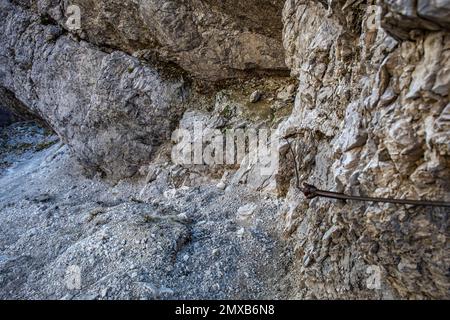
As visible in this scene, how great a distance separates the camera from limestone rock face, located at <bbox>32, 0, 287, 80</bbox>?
48.7 ft

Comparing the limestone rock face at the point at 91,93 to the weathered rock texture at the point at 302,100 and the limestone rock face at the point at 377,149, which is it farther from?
the limestone rock face at the point at 377,149

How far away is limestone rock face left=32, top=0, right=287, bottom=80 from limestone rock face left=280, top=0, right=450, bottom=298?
4.43 m

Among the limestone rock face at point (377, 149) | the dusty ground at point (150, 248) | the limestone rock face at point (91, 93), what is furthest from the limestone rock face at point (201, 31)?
the dusty ground at point (150, 248)

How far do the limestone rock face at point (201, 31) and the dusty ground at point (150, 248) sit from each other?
5.63 meters

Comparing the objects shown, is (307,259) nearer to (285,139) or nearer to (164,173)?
(285,139)

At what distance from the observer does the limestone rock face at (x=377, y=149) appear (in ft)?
18.2

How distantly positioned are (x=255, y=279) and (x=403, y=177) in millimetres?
5197

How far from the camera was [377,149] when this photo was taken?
6855 mm

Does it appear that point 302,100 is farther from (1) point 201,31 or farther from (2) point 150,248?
(1) point 201,31

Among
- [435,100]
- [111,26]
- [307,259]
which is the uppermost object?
[111,26]

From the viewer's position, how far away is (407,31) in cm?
567

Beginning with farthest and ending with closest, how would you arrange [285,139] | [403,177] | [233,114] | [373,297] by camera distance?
[233,114], [285,139], [373,297], [403,177]
